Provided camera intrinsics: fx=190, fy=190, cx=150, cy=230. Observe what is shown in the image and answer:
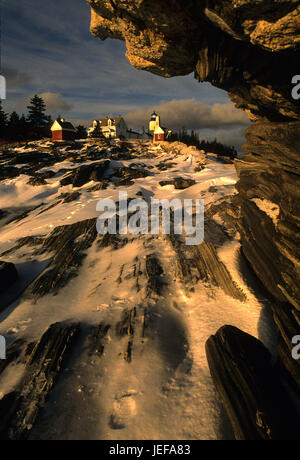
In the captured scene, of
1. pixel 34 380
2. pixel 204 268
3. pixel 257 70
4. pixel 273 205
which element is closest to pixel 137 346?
pixel 34 380

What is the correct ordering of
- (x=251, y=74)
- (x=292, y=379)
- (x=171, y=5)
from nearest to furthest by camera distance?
(x=292, y=379)
(x=171, y=5)
(x=251, y=74)

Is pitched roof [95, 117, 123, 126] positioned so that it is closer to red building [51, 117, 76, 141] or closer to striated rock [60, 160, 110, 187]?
red building [51, 117, 76, 141]

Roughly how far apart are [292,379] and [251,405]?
1555 millimetres

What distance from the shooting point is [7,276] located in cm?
830

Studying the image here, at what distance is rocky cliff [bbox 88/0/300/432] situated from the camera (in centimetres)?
408

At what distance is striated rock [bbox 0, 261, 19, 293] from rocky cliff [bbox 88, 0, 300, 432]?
395 inches

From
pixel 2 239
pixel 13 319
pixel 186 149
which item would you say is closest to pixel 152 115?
pixel 186 149

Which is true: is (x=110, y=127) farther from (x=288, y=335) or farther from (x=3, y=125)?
(x=288, y=335)

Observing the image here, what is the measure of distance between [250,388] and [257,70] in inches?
324

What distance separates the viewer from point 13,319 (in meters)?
6.67

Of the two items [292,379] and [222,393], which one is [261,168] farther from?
[222,393]

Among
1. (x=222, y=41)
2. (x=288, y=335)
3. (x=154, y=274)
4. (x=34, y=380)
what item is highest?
(x=222, y=41)

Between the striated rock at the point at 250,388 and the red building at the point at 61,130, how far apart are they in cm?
6374
